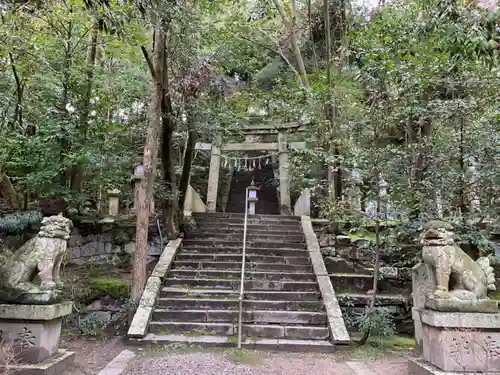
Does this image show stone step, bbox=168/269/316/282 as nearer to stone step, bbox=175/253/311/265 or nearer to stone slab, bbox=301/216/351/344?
stone slab, bbox=301/216/351/344

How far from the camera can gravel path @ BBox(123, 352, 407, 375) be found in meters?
4.14

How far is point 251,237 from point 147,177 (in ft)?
10.7

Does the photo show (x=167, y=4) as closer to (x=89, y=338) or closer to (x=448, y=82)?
(x=448, y=82)

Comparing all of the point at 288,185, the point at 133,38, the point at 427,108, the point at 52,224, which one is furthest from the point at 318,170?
the point at 52,224

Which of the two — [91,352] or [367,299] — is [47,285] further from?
[367,299]

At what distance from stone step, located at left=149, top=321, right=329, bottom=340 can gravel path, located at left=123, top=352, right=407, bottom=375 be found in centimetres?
54

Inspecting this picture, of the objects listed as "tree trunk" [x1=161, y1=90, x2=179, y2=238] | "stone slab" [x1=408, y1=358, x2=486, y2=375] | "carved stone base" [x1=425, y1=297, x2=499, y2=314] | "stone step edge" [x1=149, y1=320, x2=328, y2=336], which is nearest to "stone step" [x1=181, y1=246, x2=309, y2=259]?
"tree trunk" [x1=161, y1=90, x2=179, y2=238]

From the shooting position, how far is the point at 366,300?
20.9 ft

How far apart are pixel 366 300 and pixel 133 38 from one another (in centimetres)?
561

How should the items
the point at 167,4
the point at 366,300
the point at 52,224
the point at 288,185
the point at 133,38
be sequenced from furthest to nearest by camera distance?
the point at 288,185 → the point at 366,300 → the point at 133,38 → the point at 167,4 → the point at 52,224

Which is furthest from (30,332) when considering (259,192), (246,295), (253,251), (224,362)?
(259,192)

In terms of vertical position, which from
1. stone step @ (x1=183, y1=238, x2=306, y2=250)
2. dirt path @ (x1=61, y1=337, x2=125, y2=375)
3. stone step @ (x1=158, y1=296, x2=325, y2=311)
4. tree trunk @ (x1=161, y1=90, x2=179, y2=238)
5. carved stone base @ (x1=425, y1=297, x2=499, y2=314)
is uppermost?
tree trunk @ (x1=161, y1=90, x2=179, y2=238)

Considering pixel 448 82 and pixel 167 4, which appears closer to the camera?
pixel 167 4

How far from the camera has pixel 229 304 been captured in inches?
237
